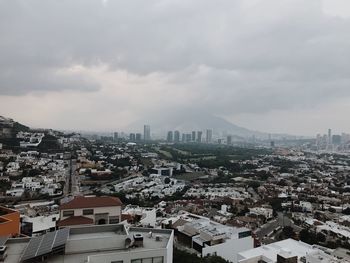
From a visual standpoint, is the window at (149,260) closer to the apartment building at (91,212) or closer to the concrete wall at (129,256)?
the concrete wall at (129,256)

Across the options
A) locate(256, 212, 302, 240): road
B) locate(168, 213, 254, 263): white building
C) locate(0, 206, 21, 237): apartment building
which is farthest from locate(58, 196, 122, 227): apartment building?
locate(256, 212, 302, 240): road

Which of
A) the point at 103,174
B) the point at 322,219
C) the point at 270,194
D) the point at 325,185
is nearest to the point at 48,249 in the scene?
the point at 322,219

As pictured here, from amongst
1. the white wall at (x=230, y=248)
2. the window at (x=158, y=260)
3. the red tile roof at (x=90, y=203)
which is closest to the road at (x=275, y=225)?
the white wall at (x=230, y=248)

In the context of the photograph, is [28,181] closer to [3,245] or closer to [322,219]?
[322,219]

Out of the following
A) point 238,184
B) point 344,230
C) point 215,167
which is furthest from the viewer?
point 215,167

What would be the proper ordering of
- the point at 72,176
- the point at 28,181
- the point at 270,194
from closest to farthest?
1. the point at 28,181
2. the point at 270,194
3. the point at 72,176

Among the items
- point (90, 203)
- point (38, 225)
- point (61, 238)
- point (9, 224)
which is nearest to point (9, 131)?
point (38, 225)

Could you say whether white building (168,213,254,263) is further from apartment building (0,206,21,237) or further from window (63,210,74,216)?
apartment building (0,206,21,237)
